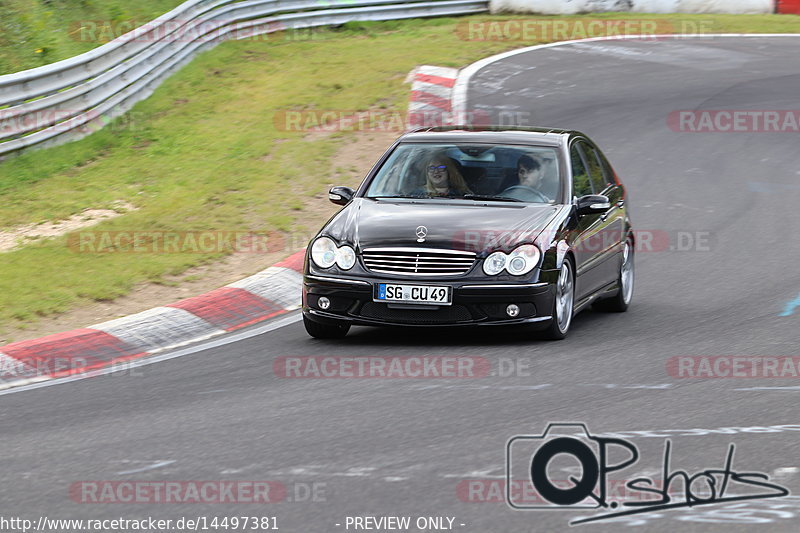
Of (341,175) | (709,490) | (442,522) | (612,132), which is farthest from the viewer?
(612,132)

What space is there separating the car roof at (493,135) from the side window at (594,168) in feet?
0.85

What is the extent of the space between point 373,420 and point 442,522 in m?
1.71

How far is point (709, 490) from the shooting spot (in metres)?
5.57

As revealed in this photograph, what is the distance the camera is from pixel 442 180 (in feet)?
32.1

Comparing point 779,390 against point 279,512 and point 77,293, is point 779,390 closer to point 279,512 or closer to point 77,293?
point 279,512

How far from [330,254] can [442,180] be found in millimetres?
1229

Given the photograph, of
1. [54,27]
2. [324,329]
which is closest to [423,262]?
[324,329]

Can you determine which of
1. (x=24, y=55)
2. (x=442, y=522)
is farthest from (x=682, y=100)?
(x=442, y=522)

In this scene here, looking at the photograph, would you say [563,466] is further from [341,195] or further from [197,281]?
[197,281]

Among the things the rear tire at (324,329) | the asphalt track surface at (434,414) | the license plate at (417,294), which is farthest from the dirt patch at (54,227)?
the license plate at (417,294)

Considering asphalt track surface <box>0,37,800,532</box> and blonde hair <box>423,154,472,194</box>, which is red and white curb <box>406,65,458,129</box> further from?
blonde hair <box>423,154,472,194</box>

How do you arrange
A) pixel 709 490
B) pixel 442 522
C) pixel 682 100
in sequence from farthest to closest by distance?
pixel 682 100 → pixel 709 490 → pixel 442 522

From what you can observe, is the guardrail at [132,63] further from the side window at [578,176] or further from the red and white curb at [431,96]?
the side window at [578,176]

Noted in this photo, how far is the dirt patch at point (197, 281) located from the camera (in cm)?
947
